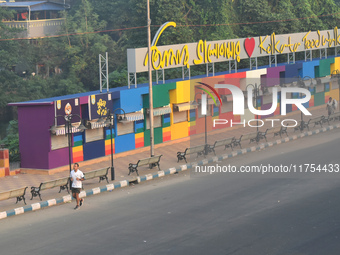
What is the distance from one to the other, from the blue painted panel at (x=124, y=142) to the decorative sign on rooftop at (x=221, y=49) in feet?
11.7

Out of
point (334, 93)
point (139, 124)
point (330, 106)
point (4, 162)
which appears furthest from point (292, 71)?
point (4, 162)

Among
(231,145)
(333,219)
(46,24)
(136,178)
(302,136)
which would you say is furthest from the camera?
(46,24)

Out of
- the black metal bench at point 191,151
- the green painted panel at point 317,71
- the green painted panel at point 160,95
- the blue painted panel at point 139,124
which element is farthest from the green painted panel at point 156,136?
the green painted panel at point 317,71

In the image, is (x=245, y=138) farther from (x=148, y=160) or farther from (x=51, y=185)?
(x=51, y=185)

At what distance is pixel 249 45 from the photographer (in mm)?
49469

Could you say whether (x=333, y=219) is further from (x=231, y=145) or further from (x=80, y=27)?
(x=80, y=27)

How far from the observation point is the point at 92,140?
36219 millimetres

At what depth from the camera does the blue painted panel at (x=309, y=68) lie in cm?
5375

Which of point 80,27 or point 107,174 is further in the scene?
point 80,27

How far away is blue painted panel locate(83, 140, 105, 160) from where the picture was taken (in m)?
35.8

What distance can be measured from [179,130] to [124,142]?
5203 mm

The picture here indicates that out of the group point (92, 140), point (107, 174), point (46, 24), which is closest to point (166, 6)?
point (46, 24)

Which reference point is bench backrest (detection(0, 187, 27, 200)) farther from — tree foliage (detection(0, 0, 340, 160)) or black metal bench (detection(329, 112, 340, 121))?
tree foliage (detection(0, 0, 340, 160))

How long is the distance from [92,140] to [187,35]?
28.8 metres
